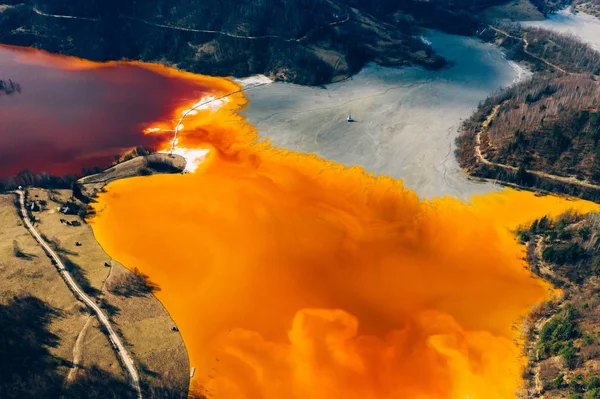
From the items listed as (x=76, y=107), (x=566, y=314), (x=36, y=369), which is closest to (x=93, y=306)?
(x=36, y=369)

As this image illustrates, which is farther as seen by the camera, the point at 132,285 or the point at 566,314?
the point at 132,285

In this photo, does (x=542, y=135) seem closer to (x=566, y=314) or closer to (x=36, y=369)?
(x=566, y=314)

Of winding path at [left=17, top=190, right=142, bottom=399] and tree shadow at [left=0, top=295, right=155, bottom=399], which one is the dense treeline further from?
tree shadow at [left=0, top=295, right=155, bottom=399]

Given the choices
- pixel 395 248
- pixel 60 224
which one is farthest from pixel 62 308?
pixel 395 248

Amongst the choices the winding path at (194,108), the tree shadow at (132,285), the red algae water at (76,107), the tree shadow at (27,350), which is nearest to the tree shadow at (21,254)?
the tree shadow at (27,350)

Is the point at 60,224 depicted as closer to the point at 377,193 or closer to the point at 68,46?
the point at 377,193

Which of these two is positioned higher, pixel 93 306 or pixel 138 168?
pixel 138 168

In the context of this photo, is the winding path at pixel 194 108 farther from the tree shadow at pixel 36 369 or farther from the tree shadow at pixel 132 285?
the tree shadow at pixel 36 369
